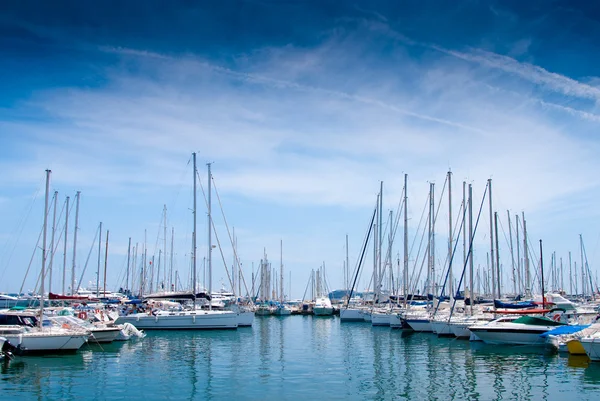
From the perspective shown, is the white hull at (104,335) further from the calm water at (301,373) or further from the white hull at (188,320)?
the white hull at (188,320)

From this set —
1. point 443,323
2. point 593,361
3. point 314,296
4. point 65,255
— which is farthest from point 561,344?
point 314,296

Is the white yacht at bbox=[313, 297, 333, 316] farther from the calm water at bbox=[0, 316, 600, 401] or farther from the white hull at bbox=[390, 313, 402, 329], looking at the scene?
the calm water at bbox=[0, 316, 600, 401]

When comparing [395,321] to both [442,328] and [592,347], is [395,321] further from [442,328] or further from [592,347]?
[592,347]

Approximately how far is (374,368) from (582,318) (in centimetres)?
2486

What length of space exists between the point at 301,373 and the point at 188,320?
29.9m

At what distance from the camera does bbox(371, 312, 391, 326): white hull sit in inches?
2474

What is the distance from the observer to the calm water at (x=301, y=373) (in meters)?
24.0

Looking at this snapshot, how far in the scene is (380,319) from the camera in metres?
63.5

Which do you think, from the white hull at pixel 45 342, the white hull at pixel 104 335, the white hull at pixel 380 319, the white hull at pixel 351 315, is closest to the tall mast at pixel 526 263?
the white hull at pixel 380 319

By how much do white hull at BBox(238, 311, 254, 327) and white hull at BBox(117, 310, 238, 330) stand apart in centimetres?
153

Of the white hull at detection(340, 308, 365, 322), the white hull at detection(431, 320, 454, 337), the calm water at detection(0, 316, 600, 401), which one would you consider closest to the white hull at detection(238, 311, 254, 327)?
the calm water at detection(0, 316, 600, 401)

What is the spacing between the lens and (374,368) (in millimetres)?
31125

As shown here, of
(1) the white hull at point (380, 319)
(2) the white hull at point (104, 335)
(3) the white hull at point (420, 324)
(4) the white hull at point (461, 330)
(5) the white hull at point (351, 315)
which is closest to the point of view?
(2) the white hull at point (104, 335)

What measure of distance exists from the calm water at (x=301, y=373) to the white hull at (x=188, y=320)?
1265 cm
